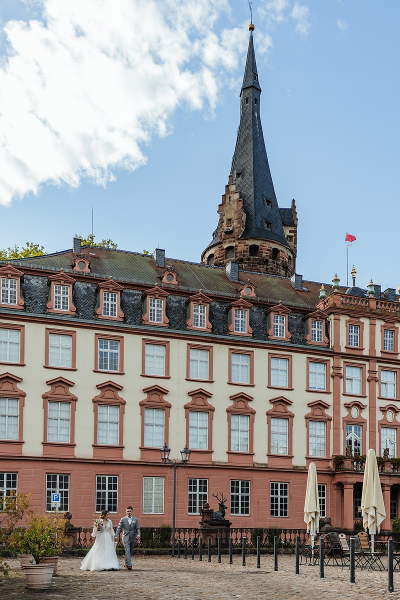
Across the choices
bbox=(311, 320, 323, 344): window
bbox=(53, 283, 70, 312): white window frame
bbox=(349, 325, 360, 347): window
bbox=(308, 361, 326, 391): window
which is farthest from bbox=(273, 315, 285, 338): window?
bbox=(53, 283, 70, 312): white window frame

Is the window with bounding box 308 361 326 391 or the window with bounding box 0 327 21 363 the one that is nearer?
the window with bounding box 0 327 21 363

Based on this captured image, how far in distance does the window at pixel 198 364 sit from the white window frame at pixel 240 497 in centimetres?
577

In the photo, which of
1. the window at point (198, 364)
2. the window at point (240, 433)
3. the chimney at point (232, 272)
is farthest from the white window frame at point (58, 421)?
the chimney at point (232, 272)

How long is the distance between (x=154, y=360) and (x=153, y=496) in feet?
22.6

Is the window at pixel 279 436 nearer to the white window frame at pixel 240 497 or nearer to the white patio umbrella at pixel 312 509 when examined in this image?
the white window frame at pixel 240 497

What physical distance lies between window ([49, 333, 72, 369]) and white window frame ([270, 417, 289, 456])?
38.7ft

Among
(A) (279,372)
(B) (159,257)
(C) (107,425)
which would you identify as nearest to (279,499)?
(A) (279,372)

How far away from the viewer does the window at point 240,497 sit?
152 ft

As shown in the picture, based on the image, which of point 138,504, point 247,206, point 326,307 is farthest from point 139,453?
point 247,206

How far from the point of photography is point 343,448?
162ft

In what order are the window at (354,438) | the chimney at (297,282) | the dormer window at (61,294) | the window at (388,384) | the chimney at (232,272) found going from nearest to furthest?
1. the dormer window at (61,294)
2. the window at (354,438)
3. the window at (388,384)
4. the chimney at (232,272)
5. the chimney at (297,282)

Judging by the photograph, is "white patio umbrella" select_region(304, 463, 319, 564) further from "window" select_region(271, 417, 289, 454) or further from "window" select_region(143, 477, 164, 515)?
"window" select_region(271, 417, 289, 454)

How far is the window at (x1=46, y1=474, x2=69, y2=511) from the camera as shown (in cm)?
4209

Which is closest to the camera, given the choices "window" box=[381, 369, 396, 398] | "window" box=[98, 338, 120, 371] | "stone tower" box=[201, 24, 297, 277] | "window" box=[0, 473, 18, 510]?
"window" box=[0, 473, 18, 510]
